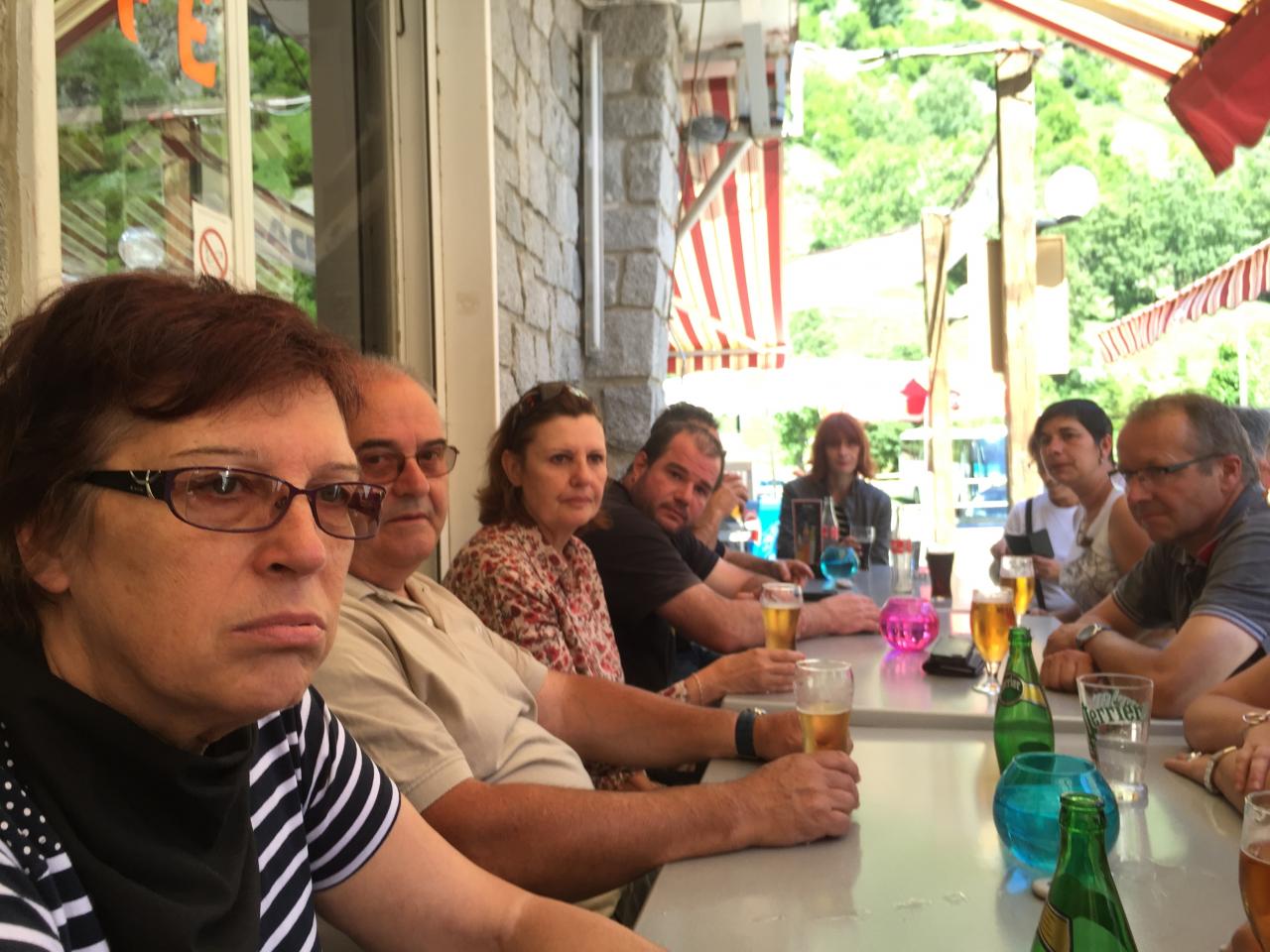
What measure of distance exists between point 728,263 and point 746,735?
750 centimetres

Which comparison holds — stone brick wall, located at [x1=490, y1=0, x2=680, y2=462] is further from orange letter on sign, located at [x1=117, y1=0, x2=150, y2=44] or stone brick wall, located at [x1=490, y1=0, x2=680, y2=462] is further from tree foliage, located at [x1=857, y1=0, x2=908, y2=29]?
tree foliage, located at [x1=857, y1=0, x2=908, y2=29]

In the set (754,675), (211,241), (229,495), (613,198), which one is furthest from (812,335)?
(229,495)

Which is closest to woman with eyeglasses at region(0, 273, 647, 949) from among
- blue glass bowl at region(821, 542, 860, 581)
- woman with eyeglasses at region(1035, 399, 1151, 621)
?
blue glass bowl at region(821, 542, 860, 581)

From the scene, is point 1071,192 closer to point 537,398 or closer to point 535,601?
point 537,398

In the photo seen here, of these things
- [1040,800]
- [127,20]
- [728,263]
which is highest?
[728,263]

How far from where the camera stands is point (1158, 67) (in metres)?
5.32

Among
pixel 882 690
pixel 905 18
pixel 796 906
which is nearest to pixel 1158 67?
pixel 882 690

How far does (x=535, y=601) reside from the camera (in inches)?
85.7

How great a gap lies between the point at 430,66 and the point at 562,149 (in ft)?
3.87

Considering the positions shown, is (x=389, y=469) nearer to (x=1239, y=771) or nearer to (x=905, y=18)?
(x=1239, y=771)

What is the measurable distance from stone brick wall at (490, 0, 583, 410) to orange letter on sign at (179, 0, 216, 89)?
4.73 ft

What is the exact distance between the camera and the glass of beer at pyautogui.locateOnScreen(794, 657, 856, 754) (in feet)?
5.15

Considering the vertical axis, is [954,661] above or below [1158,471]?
below

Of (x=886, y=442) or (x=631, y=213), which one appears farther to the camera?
(x=886, y=442)
